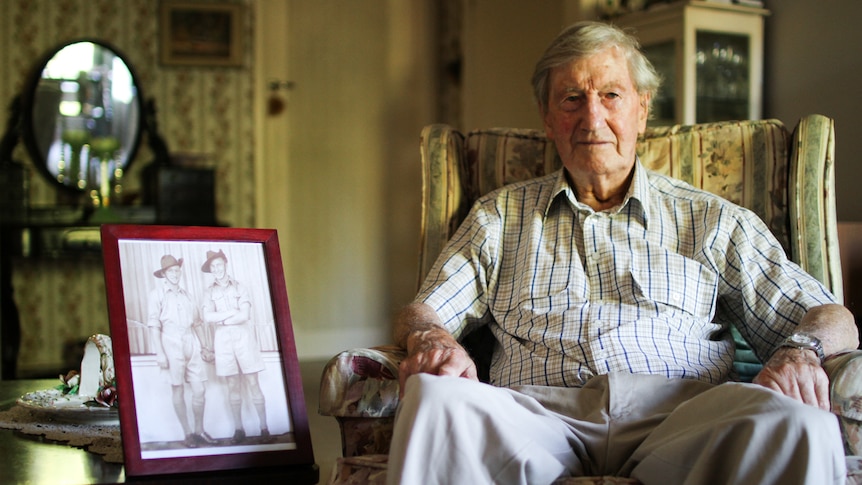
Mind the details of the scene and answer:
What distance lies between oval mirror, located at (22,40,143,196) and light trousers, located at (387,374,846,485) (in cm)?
375

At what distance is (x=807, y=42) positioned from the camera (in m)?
3.03

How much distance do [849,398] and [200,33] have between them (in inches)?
162

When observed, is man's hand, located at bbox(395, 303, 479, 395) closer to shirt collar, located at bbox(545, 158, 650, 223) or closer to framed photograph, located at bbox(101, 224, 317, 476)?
framed photograph, located at bbox(101, 224, 317, 476)

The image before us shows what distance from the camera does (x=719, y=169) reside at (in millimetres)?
1919

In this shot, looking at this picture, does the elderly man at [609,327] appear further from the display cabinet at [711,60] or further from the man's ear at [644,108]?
the display cabinet at [711,60]

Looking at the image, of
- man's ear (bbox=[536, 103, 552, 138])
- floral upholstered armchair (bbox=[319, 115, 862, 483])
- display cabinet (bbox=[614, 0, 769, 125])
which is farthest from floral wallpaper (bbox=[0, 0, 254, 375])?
man's ear (bbox=[536, 103, 552, 138])

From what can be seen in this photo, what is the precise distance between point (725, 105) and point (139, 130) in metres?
3.05

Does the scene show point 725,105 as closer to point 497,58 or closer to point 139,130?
point 497,58

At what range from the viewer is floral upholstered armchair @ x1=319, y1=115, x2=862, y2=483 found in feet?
5.86

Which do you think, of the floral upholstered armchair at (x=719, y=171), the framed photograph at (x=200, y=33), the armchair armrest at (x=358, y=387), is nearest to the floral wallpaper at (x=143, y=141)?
the framed photograph at (x=200, y=33)

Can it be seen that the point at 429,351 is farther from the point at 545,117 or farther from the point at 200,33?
the point at 200,33

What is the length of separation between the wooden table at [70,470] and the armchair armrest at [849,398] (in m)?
0.80

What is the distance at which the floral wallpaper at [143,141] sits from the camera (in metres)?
4.38

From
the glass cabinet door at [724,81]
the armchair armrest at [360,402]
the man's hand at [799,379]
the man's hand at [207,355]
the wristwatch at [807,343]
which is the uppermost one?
the glass cabinet door at [724,81]
